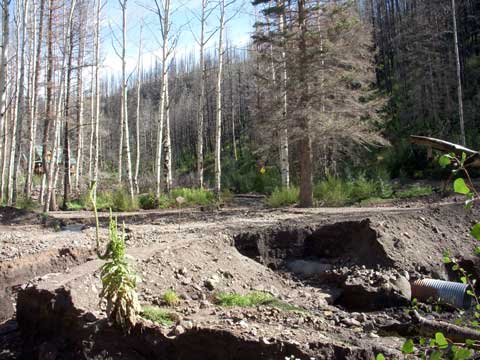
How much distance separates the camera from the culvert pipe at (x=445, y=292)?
598 cm

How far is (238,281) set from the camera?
6.57 metres

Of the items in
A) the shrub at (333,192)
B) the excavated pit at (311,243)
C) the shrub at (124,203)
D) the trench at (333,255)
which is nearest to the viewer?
the trench at (333,255)

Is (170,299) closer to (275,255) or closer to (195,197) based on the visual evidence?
(275,255)

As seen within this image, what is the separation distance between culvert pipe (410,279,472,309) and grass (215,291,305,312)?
1.93 m

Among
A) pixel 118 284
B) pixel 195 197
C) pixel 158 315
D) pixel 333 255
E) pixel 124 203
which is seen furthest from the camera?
pixel 195 197

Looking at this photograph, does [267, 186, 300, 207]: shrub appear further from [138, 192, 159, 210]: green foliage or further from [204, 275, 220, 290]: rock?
[204, 275, 220, 290]: rock

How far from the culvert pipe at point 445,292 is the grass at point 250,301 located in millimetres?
1928

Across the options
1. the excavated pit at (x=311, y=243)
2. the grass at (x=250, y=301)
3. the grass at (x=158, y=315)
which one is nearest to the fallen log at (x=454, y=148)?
the grass at (x=158, y=315)

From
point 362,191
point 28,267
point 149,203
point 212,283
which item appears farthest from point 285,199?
point 28,267

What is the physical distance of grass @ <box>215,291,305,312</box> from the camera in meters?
5.40

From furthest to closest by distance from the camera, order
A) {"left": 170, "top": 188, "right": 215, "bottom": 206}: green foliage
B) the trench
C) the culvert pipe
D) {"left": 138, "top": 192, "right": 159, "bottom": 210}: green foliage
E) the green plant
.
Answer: {"left": 170, "top": 188, "right": 215, "bottom": 206}: green foliage, {"left": 138, "top": 192, "right": 159, "bottom": 210}: green foliage, the trench, the culvert pipe, the green plant

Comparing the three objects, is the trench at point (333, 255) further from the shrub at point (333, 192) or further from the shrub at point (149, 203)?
the shrub at point (149, 203)

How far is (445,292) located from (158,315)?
3.78 metres

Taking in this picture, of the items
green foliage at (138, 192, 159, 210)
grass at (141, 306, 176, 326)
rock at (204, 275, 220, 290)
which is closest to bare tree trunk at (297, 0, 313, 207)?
green foliage at (138, 192, 159, 210)
